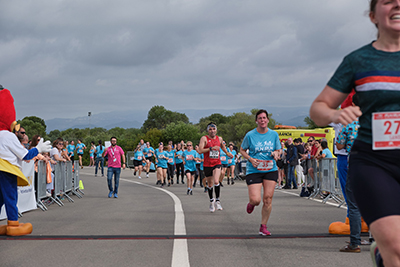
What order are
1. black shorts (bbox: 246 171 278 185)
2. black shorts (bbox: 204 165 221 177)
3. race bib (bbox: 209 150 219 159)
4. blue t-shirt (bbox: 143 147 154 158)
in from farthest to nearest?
blue t-shirt (bbox: 143 147 154 158)
black shorts (bbox: 204 165 221 177)
race bib (bbox: 209 150 219 159)
black shorts (bbox: 246 171 278 185)

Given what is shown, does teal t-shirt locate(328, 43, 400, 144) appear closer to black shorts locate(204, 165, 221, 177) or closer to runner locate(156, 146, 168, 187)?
black shorts locate(204, 165, 221, 177)

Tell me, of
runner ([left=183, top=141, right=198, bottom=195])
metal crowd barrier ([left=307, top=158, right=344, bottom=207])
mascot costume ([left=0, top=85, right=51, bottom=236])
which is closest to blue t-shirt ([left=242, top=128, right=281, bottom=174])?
mascot costume ([left=0, top=85, right=51, bottom=236])

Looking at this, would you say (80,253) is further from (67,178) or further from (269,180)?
(67,178)

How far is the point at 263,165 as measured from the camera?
25.9 ft

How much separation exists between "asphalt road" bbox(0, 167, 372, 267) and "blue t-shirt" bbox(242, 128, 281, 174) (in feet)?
3.55

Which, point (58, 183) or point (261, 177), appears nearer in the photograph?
point (261, 177)

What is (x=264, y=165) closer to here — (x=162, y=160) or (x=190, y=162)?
(x=190, y=162)

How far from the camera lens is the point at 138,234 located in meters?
7.91

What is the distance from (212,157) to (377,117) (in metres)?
9.33

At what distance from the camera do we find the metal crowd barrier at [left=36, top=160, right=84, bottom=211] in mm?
12320

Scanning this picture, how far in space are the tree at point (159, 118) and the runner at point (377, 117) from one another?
129m

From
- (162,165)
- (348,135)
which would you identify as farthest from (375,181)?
(162,165)

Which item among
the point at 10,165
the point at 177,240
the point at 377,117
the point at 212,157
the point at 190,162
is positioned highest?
the point at 377,117

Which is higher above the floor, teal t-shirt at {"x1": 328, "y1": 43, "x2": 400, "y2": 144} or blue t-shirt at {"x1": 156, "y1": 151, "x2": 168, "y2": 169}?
teal t-shirt at {"x1": 328, "y1": 43, "x2": 400, "y2": 144}
